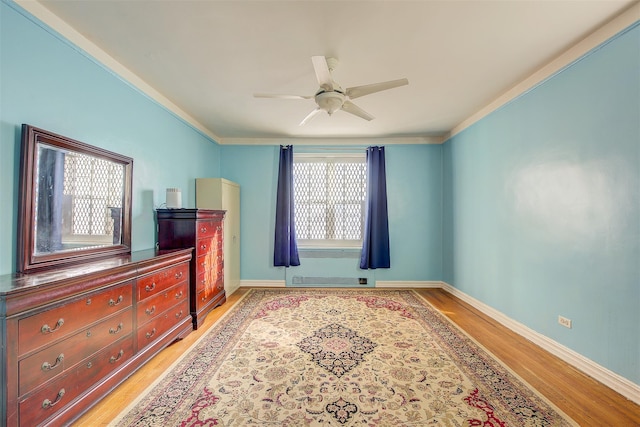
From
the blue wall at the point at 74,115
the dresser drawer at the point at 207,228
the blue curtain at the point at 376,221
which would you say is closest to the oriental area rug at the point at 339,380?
the dresser drawer at the point at 207,228

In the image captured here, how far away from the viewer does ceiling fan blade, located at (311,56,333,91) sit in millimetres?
1870

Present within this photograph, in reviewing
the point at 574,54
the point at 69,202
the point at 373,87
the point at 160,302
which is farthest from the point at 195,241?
the point at 574,54

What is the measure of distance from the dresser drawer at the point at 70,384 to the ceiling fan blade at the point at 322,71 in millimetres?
2404

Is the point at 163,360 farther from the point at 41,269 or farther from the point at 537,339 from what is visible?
the point at 537,339

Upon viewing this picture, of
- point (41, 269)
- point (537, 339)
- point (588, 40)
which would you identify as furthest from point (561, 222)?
point (41, 269)

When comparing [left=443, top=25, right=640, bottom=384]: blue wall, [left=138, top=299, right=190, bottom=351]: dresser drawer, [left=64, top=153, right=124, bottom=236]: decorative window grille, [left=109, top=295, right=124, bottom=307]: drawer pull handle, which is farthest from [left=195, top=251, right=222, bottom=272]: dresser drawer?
[left=443, top=25, right=640, bottom=384]: blue wall

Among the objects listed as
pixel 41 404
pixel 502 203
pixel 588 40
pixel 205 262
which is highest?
pixel 588 40

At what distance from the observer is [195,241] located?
297 centimetres

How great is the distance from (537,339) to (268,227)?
3785 mm

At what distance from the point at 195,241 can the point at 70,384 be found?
61.9 inches

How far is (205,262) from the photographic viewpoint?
3.23 m

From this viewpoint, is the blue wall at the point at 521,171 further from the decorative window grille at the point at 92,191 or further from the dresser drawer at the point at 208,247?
the dresser drawer at the point at 208,247

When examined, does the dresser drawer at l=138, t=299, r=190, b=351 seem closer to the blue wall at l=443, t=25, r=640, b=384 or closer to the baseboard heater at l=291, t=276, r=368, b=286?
the baseboard heater at l=291, t=276, r=368, b=286

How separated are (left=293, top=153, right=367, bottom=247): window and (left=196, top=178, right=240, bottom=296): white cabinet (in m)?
1.04
